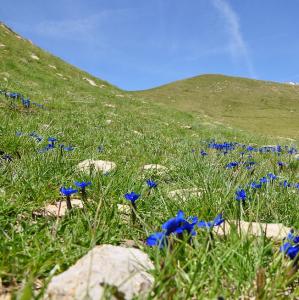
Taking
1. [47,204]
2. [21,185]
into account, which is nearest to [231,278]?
[47,204]

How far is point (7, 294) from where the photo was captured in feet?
7.27

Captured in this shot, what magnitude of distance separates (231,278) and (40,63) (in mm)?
29251

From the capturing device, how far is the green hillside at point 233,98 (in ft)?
228

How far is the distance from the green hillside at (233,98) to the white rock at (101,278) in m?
56.3

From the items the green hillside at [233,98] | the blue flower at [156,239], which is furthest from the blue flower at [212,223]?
the green hillside at [233,98]

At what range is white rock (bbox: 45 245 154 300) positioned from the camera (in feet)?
6.46

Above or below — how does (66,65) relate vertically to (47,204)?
above

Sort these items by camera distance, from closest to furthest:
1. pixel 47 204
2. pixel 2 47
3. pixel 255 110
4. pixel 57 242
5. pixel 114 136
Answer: pixel 57 242
pixel 47 204
pixel 114 136
pixel 2 47
pixel 255 110

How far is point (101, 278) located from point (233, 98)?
9287 cm

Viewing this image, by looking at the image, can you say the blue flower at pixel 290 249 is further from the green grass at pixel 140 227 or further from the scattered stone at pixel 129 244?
the scattered stone at pixel 129 244

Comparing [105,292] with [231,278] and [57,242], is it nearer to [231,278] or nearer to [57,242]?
[231,278]

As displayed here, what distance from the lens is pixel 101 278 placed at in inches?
81.8

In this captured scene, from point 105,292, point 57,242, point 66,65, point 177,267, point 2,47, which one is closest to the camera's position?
point 105,292

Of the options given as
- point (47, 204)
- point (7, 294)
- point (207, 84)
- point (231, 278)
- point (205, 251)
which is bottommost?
point (7, 294)
